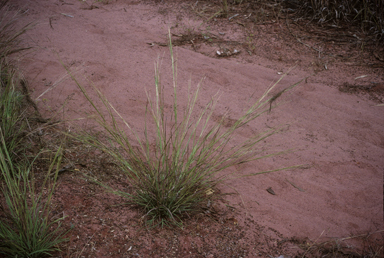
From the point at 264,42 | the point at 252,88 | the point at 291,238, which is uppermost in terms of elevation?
the point at 264,42

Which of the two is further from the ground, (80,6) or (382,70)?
(80,6)

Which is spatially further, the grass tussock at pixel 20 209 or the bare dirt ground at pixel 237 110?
the bare dirt ground at pixel 237 110

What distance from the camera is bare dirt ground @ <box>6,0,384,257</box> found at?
159 cm

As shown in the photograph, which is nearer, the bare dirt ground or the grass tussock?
the grass tussock

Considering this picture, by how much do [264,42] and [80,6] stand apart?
8.48ft

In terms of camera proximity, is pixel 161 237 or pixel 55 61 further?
pixel 55 61

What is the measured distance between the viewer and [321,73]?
317 cm

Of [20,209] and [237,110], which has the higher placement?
[20,209]

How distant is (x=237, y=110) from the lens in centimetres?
269

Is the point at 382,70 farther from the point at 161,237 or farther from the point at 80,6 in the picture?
the point at 80,6

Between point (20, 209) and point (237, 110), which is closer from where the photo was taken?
point (20, 209)

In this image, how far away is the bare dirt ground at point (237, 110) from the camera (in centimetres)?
159

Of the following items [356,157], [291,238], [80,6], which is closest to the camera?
[291,238]

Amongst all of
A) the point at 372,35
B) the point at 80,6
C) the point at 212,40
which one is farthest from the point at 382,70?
the point at 80,6
